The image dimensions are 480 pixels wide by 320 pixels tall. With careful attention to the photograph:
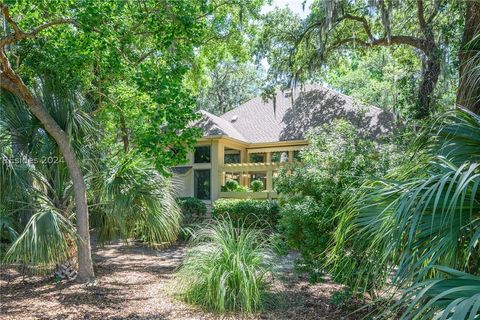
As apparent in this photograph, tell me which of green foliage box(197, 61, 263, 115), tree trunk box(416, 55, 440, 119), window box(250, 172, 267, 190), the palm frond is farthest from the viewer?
green foliage box(197, 61, 263, 115)

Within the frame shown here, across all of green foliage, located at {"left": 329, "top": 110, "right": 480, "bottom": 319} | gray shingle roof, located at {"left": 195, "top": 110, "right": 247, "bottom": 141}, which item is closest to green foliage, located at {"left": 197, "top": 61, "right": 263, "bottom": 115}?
gray shingle roof, located at {"left": 195, "top": 110, "right": 247, "bottom": 141}

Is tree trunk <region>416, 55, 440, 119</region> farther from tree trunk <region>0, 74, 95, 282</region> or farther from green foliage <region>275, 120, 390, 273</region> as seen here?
tree trunk <region>0, 74, 95, 282</region>

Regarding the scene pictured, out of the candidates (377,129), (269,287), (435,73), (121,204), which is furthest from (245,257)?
(377,129)

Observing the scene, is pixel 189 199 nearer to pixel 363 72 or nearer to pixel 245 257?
pixel 245 257

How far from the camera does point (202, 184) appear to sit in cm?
1619

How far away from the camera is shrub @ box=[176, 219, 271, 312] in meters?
5.32

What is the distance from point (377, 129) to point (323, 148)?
8940 millimetres

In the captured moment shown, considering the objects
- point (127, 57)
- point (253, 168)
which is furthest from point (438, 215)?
point (253, 168)

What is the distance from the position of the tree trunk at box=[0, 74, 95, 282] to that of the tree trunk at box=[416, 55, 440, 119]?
312 inches

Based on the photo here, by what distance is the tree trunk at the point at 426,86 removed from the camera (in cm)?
938

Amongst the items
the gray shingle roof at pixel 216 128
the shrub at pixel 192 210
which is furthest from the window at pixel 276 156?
the shrub at pixel 192 210

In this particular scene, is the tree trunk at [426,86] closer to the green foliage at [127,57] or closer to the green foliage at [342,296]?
the green foliage at [127,57]

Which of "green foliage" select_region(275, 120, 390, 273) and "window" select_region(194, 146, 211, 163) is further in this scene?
"window" select_region(194, 146, 211, 163)

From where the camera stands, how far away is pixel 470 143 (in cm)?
293
